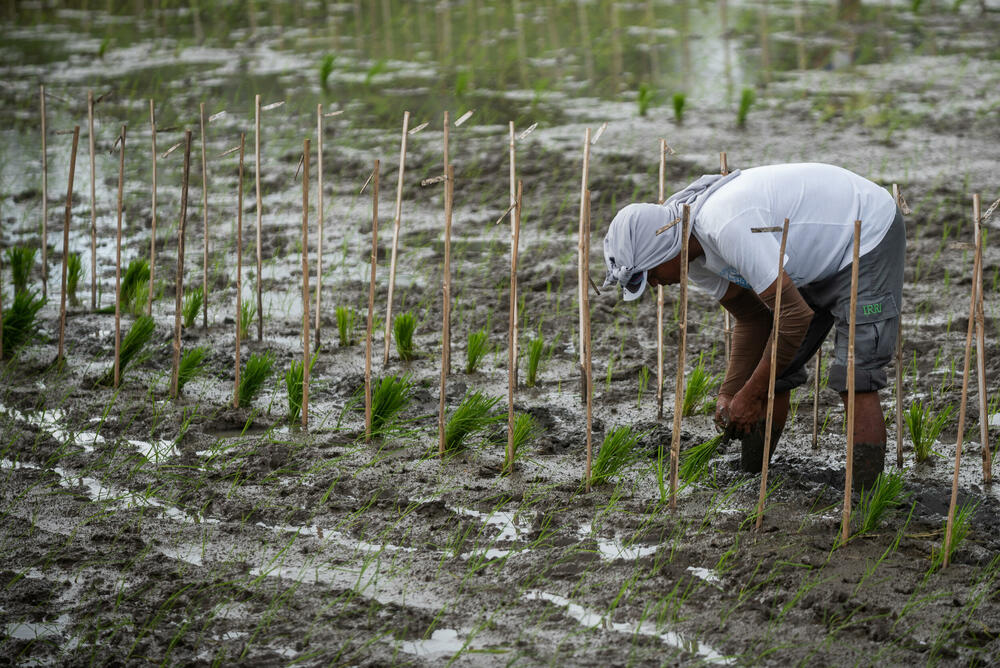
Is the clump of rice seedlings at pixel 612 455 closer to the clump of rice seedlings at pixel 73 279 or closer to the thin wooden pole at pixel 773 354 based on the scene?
the thin wooden pole at pixel 773 354

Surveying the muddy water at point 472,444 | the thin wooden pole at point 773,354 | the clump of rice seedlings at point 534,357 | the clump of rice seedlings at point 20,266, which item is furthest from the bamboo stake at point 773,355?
the clump of rice seedlings at point 20,266

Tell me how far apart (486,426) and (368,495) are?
0.68m

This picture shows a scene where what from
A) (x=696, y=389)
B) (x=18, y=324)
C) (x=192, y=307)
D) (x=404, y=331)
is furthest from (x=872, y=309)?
(x=18, y=324)

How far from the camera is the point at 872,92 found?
339 inches

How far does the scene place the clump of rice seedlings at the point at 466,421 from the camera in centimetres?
393

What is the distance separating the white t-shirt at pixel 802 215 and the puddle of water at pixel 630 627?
3.38ft

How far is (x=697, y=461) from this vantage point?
3646mm

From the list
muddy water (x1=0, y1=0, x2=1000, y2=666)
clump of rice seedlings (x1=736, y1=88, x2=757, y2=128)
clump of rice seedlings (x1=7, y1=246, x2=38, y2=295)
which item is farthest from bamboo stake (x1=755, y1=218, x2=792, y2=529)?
clump of rice seedlings (x1=736, y1=88, x2=757, y2=128)

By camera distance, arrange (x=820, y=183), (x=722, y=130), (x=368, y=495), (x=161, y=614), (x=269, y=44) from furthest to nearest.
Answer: (x=269, y=44), (x=722, y=130), (x=368, y=495), (x=820, y=183), (x=161, y=614)

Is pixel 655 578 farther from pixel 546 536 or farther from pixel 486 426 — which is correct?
pixel 486 426

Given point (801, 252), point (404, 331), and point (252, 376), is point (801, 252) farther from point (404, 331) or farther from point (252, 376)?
point (252, 376)

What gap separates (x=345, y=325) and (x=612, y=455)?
1.80 metres

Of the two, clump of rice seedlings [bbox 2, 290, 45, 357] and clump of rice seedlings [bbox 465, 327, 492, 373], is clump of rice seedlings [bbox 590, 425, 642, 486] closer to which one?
clump of rice seedlings [bbox 465, 327, 492, 373]

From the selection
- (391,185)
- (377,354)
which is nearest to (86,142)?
(391,185)
